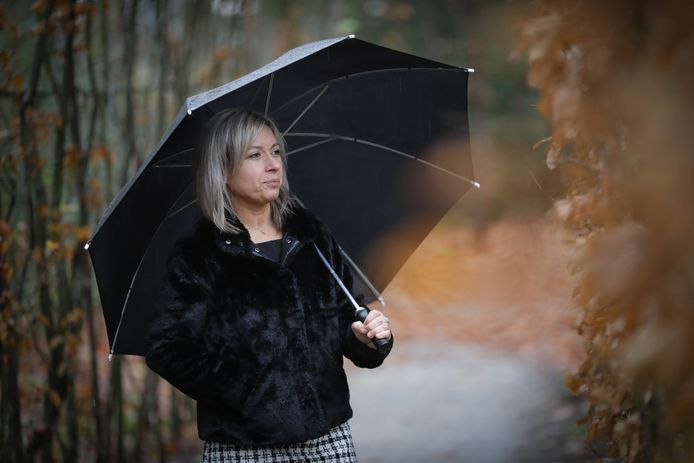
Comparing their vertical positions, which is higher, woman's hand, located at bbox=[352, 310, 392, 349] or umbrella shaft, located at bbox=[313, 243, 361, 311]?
umbrella shaft, located at bbox=[313, 243, 361, 311]

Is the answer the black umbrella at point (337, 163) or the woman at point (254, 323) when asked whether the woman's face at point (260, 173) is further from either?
the black umbrella at point (337, 163)

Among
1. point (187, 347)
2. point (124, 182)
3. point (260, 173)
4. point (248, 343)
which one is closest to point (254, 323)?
point (248, 343)

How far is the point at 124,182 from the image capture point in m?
4.65

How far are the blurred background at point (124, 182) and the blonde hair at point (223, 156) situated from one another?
34.6 inches

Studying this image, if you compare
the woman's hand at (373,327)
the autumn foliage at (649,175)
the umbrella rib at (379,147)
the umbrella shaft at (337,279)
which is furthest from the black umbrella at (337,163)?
the autumn foliage at (649,175)

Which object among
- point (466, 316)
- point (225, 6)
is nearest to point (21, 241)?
point (225, 6)

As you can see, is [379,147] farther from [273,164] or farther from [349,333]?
[349,333]

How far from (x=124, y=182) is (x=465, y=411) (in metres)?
3.38

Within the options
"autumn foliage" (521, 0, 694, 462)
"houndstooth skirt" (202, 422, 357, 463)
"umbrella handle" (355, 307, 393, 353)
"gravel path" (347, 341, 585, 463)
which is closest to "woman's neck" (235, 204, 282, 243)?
"umbrella handle" (355, 307, 393, 353)

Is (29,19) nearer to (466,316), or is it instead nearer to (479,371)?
(479,371)

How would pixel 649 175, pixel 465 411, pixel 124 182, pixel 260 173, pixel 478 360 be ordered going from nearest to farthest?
pixel 649 175
pixel 260 173
pixel 124 182
pixel 465 411
pixel 478 360

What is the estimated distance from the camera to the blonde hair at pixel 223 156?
2.52 m

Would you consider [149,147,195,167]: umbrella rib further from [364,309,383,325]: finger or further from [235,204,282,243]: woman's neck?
[364,309,383,325]: finger

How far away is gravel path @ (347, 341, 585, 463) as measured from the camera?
5348mm
